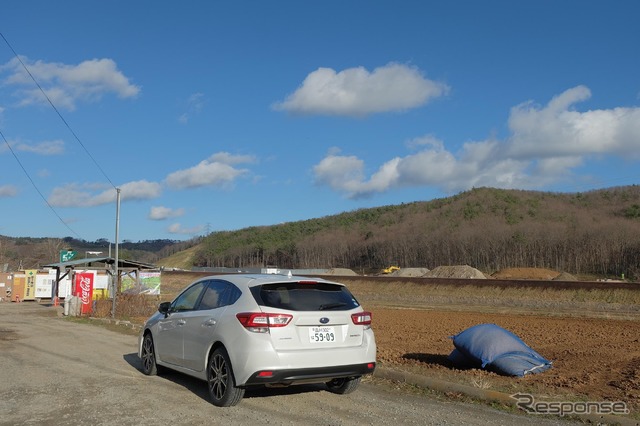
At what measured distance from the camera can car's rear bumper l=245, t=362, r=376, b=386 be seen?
7.18 metres

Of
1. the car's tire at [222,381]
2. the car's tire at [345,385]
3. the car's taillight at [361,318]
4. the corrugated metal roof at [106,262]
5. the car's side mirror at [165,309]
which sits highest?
the corrugated metal roof at [106,262]

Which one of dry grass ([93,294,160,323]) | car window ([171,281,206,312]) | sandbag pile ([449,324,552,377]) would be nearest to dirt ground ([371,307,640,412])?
sandbag pile ([449,324,552,377])

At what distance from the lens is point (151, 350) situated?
10.1 m

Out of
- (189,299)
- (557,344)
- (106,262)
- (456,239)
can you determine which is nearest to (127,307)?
(106,262)

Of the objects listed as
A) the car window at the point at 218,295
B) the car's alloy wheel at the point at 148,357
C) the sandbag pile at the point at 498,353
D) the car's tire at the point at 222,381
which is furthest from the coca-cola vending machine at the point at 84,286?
the car's tire at the point at 222,381

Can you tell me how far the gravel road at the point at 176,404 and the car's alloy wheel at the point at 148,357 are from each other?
17 cm

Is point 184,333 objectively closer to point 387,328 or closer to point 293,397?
point 293,397

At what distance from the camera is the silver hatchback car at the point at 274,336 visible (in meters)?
7.27

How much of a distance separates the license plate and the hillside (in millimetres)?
74166

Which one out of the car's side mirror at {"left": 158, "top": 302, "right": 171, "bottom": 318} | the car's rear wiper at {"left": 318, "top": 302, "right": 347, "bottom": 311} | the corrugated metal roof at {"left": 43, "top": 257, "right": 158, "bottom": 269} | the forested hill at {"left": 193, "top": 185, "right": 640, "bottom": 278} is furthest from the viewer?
the forested hill at {"left": 193, "top": 185, "right": 640, "bottom": 278}

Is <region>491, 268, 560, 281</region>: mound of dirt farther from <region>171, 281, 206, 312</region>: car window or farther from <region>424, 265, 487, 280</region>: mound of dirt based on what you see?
<region>171, 281, 206, 312</region>: car window

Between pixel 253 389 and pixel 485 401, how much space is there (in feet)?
10.9

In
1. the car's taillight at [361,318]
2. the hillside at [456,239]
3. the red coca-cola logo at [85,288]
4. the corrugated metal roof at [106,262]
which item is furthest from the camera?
the hillside at [456,239]

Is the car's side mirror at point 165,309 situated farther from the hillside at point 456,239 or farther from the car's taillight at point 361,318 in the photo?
the hillside at point 456,239
